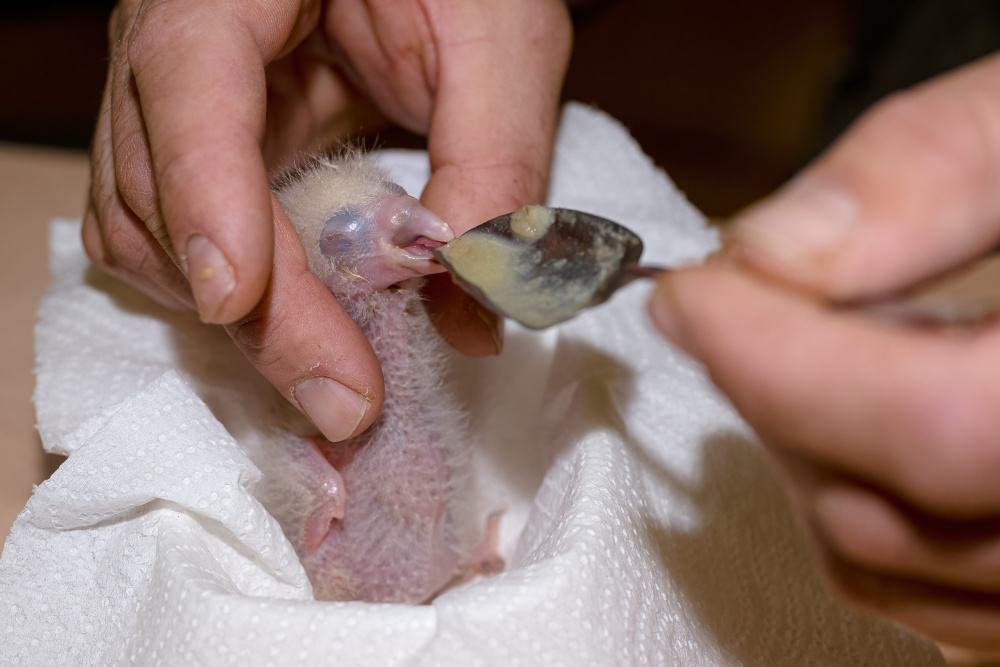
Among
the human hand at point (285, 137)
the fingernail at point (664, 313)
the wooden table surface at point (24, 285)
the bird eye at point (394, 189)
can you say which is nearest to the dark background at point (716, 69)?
the wooden table surface at point (24, 285)

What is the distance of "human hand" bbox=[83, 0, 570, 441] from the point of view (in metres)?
0.50

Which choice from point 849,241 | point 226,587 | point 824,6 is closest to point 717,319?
point 849,241

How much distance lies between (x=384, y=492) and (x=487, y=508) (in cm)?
12

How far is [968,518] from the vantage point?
0.35m

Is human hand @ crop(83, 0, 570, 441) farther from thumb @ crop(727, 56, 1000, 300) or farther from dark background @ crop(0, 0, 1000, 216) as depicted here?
dark background @ crop(0, 0, 1000, 216)

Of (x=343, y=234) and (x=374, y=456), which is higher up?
(x=343, y=234)

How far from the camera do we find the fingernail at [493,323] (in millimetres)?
658

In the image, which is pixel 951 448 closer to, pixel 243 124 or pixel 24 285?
pixel 243 124

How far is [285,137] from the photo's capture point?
0.89m

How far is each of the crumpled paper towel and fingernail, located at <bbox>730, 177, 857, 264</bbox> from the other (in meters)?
0.25

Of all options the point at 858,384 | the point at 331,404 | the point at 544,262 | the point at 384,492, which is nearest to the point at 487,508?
the point at 384,492

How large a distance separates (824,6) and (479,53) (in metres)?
1.45

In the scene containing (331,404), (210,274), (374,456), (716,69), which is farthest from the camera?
(716,69)

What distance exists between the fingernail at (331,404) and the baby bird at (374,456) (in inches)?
3.8
